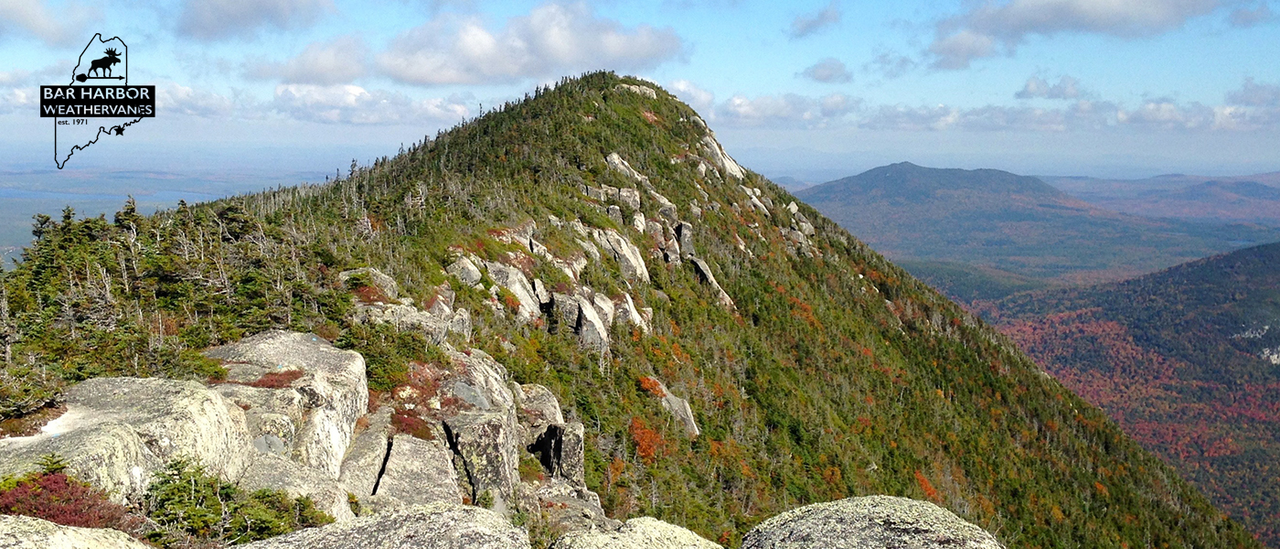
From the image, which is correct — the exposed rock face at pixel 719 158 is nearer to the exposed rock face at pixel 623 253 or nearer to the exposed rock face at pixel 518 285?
the exposed rock face at pixel 623 253

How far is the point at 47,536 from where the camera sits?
1281 cm

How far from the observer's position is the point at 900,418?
344 ft

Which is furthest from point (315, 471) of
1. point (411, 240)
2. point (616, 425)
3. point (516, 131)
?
point (516, 131)

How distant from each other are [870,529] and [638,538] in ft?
23.3

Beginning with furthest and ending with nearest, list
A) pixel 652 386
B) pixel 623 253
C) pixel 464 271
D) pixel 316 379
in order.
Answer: pixel 623 253 < pixel 652 386 < pixel 464 271 < pixel 316 379

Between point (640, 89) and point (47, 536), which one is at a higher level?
point (640, 89)

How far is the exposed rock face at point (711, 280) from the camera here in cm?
10400

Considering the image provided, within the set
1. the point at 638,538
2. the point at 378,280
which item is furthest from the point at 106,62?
the point at 638,538

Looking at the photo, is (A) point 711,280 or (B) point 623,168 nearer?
(A) point 711,280

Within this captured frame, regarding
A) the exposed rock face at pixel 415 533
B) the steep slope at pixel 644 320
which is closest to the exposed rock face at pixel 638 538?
the exposed rock face at pixel 415 533

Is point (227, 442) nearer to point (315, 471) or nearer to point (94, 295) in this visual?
point (315, 471)

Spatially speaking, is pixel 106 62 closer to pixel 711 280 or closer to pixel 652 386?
pixel 652 386

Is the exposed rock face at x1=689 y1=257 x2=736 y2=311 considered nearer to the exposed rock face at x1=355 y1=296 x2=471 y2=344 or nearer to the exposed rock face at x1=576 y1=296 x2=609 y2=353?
the exposed rock face at x1=576 y1=296 x2=609 y2=353

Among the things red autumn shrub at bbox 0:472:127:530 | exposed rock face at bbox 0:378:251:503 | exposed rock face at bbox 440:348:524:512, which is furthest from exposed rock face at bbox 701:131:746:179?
red autumn shrub at bbox 0:472:127:530
